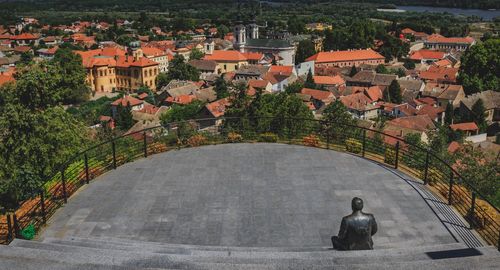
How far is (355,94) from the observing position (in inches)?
1902

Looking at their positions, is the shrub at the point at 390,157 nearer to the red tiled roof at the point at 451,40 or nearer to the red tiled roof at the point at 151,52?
the red tiled roof at the point at 151,52

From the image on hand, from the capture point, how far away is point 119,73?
212 ft

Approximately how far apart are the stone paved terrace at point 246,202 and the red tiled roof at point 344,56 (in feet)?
217

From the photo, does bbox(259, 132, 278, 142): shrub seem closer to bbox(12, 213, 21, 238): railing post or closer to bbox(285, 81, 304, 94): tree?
bbox(12, 213, 21, 238): railing post

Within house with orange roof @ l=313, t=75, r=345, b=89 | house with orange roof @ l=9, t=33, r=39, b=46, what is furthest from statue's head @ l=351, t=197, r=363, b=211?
house with orange roof @ l=9, t=33, r=39, b=46

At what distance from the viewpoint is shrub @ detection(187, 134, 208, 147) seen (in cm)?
1201

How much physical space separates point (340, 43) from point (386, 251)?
8442 cm

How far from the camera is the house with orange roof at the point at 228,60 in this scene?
245 feet

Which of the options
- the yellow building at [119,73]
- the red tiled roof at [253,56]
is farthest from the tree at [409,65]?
the yellow building at [119,73]

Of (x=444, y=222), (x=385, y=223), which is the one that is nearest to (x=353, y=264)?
(x=385, y=223)

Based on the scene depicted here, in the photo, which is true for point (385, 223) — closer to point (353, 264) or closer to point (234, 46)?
point (353, 264)

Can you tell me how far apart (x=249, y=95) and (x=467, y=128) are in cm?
1885

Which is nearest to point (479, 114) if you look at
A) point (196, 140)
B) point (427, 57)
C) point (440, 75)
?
point (440, 75)

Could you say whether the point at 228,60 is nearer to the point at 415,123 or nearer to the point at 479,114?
the point at 479,114
